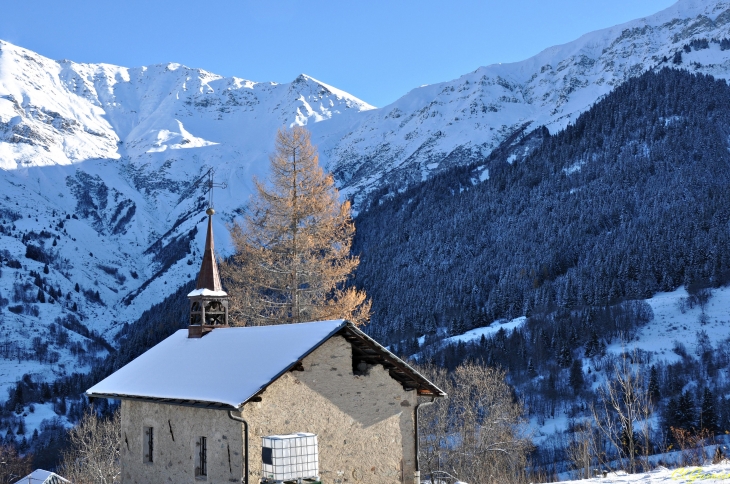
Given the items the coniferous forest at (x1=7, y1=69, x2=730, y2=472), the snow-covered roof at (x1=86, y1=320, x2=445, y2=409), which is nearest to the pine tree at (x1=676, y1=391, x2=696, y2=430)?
the coniferous forest at (x1=7, y1=69, x2=730, y2=472)

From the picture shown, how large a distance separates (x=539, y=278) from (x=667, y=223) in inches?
1107

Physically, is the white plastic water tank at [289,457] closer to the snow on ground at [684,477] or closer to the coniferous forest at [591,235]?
the snow on ground at [684,477]

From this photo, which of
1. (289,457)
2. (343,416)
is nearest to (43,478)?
(343,416)

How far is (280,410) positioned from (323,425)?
1.25 metres

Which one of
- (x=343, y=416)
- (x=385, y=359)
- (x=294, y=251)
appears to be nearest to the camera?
(x=343, y=416)

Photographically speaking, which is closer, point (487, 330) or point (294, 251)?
point (294, 251)

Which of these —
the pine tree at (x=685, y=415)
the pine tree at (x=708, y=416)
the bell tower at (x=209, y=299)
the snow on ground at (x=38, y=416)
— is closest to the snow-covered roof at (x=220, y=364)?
the bell tower at (x=209, y=299)

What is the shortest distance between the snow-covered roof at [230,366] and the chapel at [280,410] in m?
0.04

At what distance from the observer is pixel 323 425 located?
54.6 feet

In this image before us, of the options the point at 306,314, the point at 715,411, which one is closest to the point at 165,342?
the point at 306,314

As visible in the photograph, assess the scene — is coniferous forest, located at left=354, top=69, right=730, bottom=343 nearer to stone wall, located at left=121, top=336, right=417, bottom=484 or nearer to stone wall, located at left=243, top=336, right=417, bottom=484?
stone wall, located at left=243, top=336, right=417, bottom=484

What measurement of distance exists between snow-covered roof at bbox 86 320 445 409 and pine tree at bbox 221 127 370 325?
11.6 ft

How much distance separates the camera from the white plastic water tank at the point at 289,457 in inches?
571

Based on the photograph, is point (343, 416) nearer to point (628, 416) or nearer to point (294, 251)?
point (294, 251)
